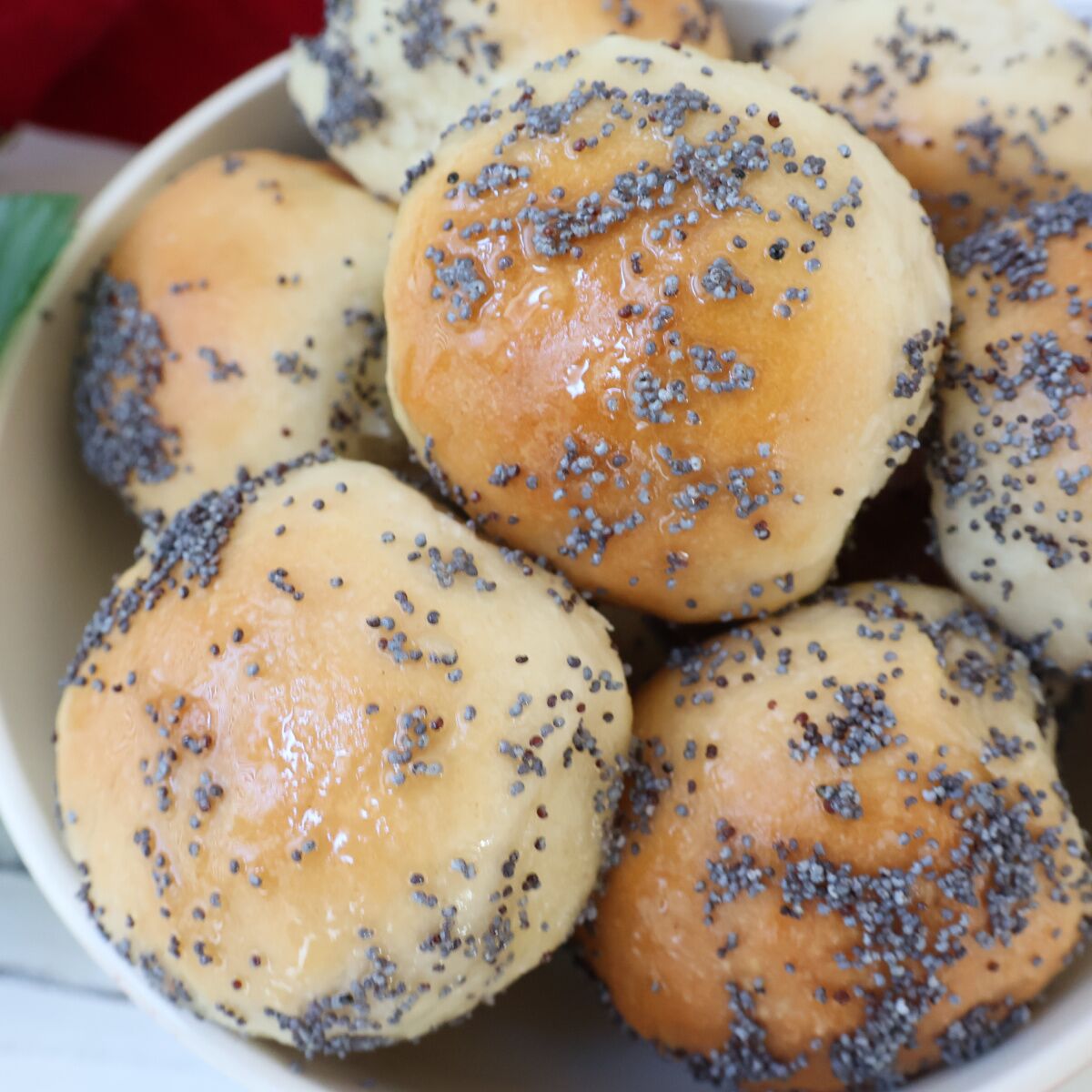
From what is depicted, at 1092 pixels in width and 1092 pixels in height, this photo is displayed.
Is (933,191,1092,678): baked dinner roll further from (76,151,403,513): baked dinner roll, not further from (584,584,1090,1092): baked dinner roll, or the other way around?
(76,151,403,513): baked dinner roll

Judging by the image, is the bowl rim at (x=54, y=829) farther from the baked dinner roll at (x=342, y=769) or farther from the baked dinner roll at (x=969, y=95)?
the baked dinner roll at (x=969, y=95)

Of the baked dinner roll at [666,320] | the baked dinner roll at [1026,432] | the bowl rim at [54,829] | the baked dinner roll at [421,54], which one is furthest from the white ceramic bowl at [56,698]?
the baked dinner roll at [666,320]

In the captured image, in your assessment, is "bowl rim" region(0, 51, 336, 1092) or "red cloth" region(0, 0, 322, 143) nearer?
"bowl rim" region(0, 51, 336, 1092)

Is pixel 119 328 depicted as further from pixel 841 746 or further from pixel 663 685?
pixel 841 746

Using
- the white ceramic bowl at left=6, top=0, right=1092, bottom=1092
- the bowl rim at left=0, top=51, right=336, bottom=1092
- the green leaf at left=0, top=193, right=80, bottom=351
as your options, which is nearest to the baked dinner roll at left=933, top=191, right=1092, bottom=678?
the white ceramic bowl at left=6, top=0, right=1092, bottom=1092

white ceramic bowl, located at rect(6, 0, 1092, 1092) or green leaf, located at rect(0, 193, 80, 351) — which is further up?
green leaf, located at rect(0, 193, 80, 351)

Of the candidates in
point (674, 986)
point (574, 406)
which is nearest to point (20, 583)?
point (574, 406)
